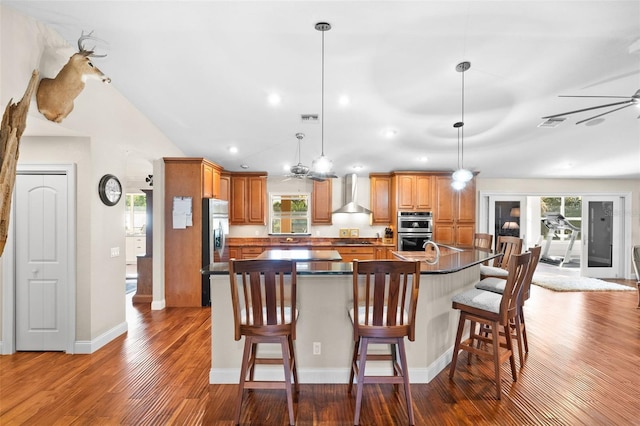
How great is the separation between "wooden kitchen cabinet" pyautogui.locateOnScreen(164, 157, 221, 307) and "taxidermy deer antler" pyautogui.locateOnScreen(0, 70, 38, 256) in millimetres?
2857

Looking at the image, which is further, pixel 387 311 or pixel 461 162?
pixel 461 162

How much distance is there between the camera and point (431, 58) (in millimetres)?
3188

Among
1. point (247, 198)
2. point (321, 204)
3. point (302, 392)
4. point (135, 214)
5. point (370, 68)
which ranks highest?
point (370, 68)

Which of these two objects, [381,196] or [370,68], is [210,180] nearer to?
[370,68]

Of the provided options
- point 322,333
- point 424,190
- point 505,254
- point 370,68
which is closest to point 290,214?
point 424,190

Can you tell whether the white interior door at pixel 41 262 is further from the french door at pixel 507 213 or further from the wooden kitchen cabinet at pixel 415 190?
the french door at pixel 507 213

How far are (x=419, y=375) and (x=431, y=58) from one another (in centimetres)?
293

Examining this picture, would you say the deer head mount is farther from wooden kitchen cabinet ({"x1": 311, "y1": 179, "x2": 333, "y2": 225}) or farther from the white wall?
wooden kitchen cabinet ({"x1": 311, "y1": 179, "x2": 333, "y2": 225})

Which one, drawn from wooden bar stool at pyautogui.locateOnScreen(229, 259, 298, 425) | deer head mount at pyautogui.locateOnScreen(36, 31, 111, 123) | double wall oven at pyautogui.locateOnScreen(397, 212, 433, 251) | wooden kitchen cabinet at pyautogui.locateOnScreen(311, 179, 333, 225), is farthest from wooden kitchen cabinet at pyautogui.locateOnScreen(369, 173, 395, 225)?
deer head mount at pyautogui.locateOnScreen(36, 31, 111, 123)

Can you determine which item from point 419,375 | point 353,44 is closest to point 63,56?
point 353,44

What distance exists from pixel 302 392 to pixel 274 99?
3116mm

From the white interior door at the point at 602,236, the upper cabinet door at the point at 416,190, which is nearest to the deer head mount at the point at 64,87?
the upper cabinet door at the point at 416,190

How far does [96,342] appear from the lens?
11.6 feet

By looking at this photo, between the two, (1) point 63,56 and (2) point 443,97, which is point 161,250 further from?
(2) point 443,97
